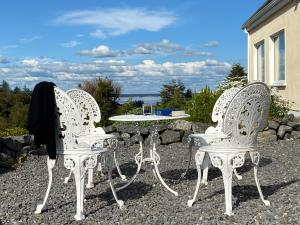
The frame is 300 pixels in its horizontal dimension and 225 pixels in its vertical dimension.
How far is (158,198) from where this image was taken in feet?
16.3

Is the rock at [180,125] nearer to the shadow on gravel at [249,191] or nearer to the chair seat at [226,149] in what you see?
the shadow on gravel at [249,191]

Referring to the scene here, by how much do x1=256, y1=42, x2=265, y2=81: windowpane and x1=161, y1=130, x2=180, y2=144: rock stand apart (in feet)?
17.8

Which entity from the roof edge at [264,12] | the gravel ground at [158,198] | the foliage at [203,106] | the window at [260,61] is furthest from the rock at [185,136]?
the window at [260,61]

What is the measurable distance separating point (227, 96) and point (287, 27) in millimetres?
5430

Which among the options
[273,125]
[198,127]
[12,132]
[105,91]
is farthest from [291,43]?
[12,132]

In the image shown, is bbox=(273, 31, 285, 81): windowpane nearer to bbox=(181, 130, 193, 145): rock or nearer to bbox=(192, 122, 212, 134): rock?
bbox=(192, 122, 212, 134): rock

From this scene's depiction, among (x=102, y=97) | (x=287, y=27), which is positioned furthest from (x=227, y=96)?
(x=102, y=97)

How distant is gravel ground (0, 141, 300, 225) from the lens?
4199mm

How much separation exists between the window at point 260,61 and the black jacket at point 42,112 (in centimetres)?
1034

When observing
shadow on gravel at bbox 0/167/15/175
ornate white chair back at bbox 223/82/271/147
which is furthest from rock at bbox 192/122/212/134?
ornate white chair back at bbox 223/82/271/147

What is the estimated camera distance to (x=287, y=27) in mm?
10984

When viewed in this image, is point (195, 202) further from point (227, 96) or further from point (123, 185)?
point (227, 96)

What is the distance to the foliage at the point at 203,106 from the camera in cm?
995

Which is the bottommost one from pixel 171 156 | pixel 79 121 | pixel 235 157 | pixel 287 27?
pixel 171 156
